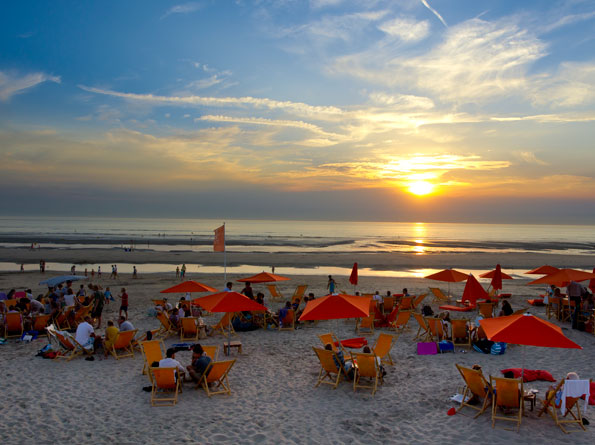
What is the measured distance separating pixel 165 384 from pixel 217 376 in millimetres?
942

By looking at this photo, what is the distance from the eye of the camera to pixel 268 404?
7086 mm

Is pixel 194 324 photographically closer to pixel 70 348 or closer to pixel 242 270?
pixel 70 348

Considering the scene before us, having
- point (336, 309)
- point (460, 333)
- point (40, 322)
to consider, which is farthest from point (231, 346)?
point (460, 333)

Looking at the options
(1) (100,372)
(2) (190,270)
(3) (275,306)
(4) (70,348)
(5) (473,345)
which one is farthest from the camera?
(2) (190,270)

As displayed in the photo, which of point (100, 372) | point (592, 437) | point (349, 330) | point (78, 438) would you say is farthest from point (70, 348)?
→ point (592, 437)

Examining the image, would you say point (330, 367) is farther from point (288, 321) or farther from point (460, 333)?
point (288, 321)

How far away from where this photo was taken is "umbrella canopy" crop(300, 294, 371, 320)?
830 centimetres

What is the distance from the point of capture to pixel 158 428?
6102 mm

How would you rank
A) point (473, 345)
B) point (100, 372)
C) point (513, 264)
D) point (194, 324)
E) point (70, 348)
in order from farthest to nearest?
point (513, 264) → point (194, 324) → point (473, 345) → point (70, 348) → point (100, 372)

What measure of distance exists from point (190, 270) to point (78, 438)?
92.6 feet

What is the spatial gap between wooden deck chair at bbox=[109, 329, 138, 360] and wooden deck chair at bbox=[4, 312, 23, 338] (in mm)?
3568

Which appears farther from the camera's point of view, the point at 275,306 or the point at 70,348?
the point at 275,306

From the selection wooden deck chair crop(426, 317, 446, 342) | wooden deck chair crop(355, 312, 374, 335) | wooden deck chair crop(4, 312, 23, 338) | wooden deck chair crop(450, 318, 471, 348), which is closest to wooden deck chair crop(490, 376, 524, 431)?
wooden deck chair crop(450, 318, 471, 348)

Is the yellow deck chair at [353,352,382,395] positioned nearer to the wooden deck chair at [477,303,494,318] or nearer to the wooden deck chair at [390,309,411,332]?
the wooden deck chair at [390,309,411,332]
